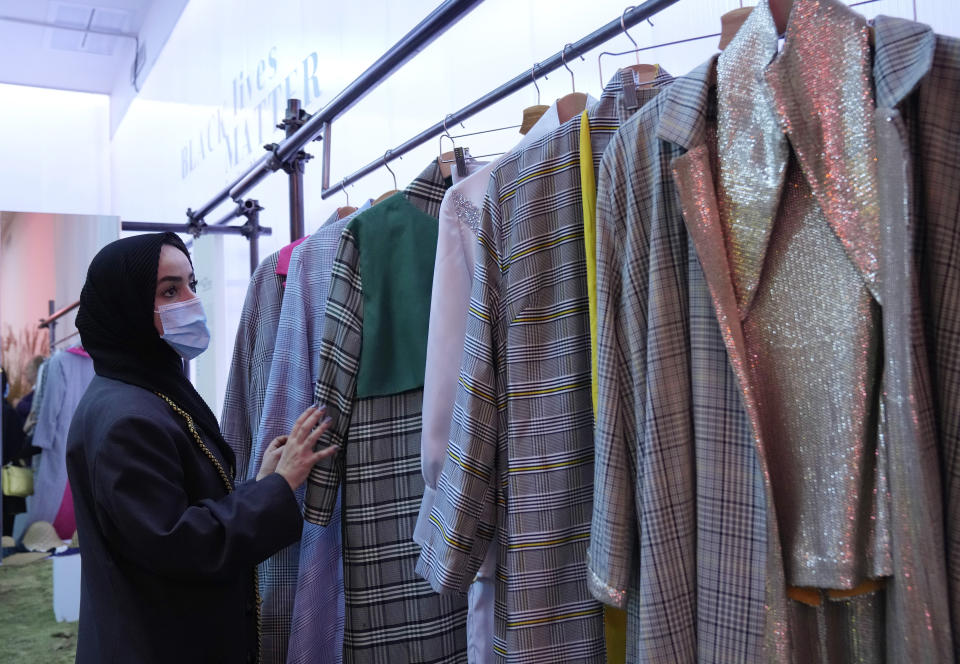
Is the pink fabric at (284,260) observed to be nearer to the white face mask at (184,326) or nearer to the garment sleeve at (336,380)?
the white face mask at (184,326)

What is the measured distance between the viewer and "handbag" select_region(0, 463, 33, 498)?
2766 mm

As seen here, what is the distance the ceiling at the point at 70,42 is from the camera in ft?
14.7

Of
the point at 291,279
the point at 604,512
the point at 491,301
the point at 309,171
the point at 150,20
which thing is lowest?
the point at 604,512

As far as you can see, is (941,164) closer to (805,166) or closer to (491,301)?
(805,166)

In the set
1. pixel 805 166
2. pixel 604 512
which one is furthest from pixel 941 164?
pixel 604 512

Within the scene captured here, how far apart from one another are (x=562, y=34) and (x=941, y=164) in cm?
119

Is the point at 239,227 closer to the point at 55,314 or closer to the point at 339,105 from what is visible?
the point at 55,314

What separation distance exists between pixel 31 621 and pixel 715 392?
9.95 ft

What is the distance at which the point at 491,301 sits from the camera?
1013 millimetres

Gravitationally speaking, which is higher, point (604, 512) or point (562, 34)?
point (562, 34)

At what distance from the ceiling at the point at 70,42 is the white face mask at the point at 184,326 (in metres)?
3.85

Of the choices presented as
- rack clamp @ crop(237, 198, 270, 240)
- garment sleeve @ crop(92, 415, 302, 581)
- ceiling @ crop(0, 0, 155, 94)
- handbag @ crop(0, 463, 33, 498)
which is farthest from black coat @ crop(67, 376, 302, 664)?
ceiling @ crop(0, 0, 155, 94)

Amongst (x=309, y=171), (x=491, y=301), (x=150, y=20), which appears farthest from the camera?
(x=150, y=20)

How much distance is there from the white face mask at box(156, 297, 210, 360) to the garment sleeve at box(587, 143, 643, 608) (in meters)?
0.94
